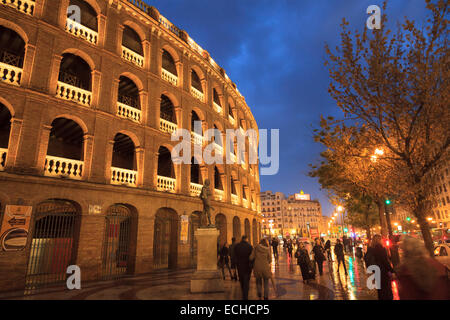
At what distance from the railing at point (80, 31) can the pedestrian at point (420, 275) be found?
52.9ft

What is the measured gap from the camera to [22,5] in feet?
38.7

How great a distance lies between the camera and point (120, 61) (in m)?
15.0

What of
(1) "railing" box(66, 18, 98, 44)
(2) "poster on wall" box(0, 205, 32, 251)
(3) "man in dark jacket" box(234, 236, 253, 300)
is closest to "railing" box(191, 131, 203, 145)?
(1) "railing" box(66, 18, 98, 44)

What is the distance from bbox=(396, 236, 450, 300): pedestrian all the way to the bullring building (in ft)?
35.5

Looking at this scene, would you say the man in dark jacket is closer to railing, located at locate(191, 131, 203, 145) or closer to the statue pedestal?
the statue pedestal

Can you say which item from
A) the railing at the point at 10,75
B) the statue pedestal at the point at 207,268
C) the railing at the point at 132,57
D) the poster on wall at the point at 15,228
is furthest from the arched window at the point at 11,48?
the statue pedestal at the point at 207,268

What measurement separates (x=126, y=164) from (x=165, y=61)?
8260mm

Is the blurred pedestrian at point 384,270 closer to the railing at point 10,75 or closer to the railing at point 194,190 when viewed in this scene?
the railing at point 194,190

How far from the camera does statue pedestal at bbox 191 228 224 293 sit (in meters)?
8.71

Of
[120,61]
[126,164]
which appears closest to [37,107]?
[120,61]

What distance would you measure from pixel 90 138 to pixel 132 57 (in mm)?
6115

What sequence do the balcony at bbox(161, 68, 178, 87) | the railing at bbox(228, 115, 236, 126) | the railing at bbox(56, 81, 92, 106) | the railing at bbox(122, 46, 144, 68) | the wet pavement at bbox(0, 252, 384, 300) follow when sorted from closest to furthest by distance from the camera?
the wet pavement at bbox(0, 252, 384, 300) < the railing at bbox(56, 81, 92, 106) < the railing at bbox(122, 46, 144, 68) < the balcony at bbox(161, 68, 178, 87) < the railing at bbox(228, 115, 236, 126)
